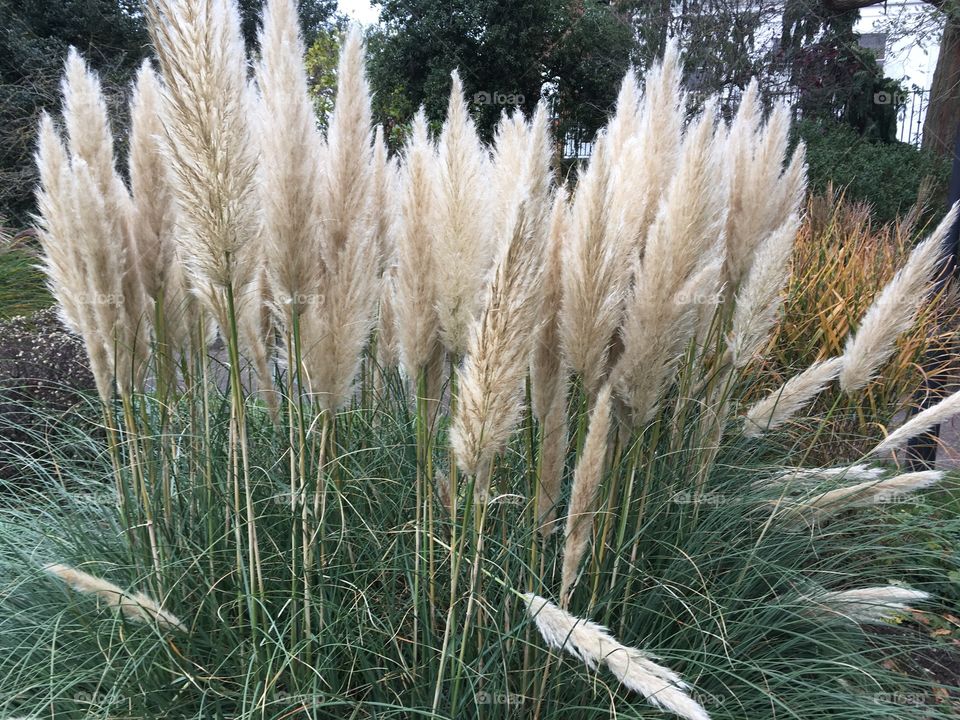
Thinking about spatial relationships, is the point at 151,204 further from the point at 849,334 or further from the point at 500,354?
the point at 849,334

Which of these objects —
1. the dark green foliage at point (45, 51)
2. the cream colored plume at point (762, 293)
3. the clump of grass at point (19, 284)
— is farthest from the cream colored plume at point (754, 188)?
the dark green foliage at point (45, 51)

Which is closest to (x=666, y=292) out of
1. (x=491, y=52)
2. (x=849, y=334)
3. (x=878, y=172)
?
(x=849, y=334)

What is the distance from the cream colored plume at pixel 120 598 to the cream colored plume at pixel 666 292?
4.34 feet

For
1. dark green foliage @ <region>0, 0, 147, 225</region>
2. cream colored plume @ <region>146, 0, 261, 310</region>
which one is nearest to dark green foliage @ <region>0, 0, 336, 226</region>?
dark green foliage @ <region>0, 0, 147, 225</region>

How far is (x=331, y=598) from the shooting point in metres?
2.20

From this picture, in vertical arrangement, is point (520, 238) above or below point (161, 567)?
above

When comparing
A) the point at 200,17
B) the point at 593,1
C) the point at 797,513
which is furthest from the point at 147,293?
the point at 593,1

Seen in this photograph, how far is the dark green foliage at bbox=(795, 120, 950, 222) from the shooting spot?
1209cm

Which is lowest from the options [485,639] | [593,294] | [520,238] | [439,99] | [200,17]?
[485,639]

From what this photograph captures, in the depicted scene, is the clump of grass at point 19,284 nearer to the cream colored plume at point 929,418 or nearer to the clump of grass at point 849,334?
the clump of grass at point 849,334

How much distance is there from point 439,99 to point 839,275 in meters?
12.9

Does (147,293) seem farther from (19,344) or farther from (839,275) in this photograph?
(839,275)

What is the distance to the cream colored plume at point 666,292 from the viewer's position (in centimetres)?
196

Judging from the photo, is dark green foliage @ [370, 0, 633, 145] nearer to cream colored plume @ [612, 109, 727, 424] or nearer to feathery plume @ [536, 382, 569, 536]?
cream colored plume @ [612, 109, 727, 424]
